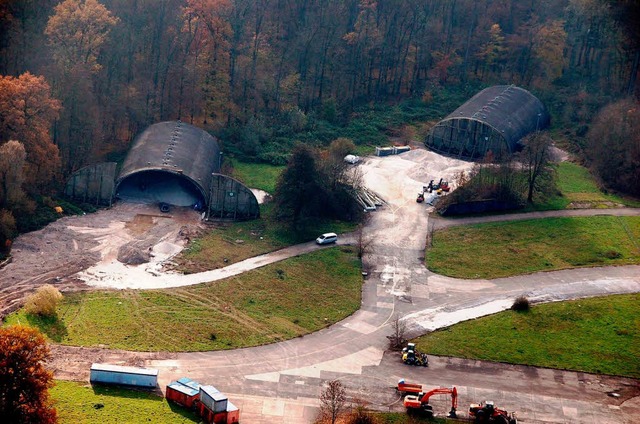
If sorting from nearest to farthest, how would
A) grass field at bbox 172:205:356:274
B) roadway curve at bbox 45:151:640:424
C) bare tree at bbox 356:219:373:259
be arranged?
roadway curve at bbox 45:151:640:424 → grass field at bbox 172:205:356:274 → bare tree at bbox 356:219:373:259

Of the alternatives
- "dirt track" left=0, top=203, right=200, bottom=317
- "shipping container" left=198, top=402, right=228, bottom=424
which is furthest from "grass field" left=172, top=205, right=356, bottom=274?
"shipping container" left=198, top=402, right=228, bottom=424

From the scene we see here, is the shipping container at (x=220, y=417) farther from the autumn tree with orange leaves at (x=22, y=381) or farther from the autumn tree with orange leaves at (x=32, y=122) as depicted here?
the autumn tree with orange leaves at (x=32, y=122)

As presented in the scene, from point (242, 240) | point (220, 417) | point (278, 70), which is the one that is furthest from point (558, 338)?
point (278, 70)

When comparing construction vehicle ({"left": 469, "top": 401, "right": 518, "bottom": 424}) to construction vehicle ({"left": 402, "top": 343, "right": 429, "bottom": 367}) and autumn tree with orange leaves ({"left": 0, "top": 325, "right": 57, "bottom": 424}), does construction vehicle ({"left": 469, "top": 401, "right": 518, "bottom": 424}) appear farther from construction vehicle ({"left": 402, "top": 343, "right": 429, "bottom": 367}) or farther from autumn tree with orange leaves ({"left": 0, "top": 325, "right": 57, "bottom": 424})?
autumn tree with orange leaves ({"left": 0, "top": 325, "right": 57, "bottom": 424})

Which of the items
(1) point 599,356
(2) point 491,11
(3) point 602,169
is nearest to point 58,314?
(1) point 599,356

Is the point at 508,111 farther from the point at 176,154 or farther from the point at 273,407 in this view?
the point at 273,407

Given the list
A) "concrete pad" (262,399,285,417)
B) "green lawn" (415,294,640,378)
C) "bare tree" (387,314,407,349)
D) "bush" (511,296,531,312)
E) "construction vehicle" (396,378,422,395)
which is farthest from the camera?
"bush" (511,296,531,312)

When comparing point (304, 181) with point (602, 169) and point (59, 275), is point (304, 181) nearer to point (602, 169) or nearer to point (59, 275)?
point (59, 275)

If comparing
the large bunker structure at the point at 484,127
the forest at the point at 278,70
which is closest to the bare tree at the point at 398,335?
the forest at the point at 278,70
